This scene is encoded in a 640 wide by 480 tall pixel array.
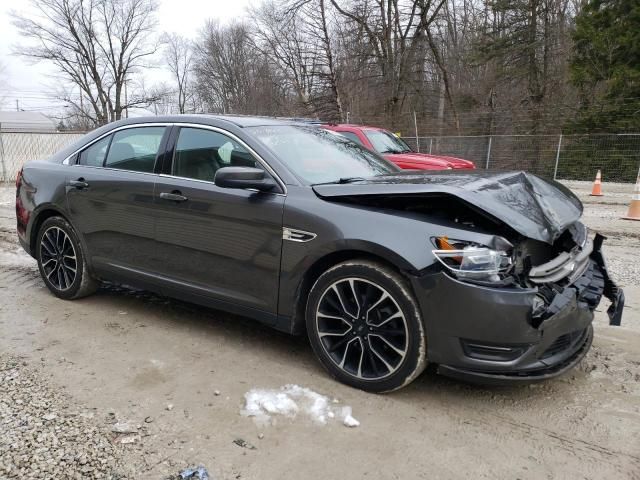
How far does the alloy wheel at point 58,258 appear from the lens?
4.53 meters

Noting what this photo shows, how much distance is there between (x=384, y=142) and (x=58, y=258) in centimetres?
659

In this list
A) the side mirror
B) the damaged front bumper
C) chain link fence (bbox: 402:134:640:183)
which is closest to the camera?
the damaged front bumper

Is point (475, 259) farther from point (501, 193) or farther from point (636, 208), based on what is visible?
point (636, 208)

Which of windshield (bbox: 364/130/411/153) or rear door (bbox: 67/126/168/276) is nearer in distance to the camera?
rear door (bbox: 67/126/168/276)

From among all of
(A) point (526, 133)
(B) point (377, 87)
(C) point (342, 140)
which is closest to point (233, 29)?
(B) point (377, 87)

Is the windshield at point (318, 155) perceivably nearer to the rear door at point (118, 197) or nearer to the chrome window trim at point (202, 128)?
the chrome window trim at point (202, 128)

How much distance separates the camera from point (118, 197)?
4.08m

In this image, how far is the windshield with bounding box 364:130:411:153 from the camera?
9.42 metres

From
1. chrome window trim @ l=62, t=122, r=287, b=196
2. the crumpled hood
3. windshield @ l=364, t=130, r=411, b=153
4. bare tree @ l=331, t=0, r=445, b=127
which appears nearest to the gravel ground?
chrome window trim @ l=62, t=122, r=287, b=196

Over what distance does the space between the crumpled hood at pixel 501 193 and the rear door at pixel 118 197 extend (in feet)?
4.97

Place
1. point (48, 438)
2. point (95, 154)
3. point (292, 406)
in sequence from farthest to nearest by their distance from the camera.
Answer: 1. point (95, 154)
2. point (292, 406)
3. point (48, 438)

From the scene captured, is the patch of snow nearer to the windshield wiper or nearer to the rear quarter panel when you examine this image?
the windshield wiper

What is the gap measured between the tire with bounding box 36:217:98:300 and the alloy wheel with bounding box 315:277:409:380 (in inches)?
97.5

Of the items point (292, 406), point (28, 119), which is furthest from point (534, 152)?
point (28, 119)
